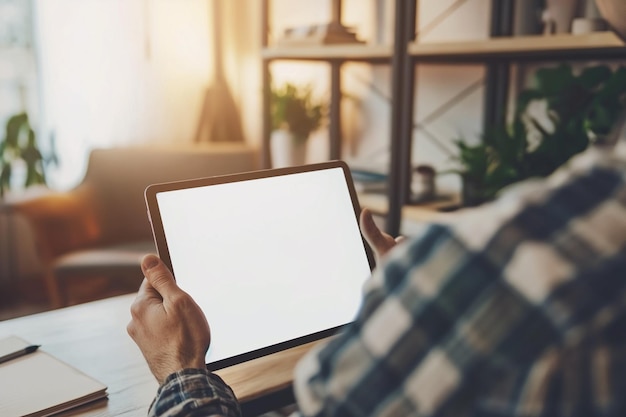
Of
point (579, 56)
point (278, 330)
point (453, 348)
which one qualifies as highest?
point (579, 56)

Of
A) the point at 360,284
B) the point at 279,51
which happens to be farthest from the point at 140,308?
the point at 279,51

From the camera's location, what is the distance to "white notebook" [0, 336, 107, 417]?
813 millimetres

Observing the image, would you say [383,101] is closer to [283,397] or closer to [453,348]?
[283,397]

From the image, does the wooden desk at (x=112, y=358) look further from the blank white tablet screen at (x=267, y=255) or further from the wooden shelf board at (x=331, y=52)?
the wooden shelf board at (x=331, y=52)

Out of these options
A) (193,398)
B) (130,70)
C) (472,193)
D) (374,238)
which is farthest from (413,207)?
(130,70)

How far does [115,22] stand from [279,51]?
1401 millimetres

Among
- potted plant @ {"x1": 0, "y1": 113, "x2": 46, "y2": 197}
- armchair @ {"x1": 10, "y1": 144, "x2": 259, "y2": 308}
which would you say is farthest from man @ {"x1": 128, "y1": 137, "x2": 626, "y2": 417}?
potted plant @ {"x1": 0, "y1": 113, "x2": 46, "y2": 197}

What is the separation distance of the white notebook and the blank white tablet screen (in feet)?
0.63

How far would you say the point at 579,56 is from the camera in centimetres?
180

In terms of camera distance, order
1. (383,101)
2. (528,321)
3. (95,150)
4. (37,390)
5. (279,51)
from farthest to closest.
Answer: (95,150)
(383,101)
(279,51)
(37,390)
(528,321)

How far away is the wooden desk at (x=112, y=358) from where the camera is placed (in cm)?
88

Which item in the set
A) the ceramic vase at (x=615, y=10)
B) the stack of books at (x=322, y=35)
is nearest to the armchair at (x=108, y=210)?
the stack of books at (x=322, y=35)

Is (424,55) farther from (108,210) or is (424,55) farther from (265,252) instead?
(108,210)

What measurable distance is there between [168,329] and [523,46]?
4.14 feet
